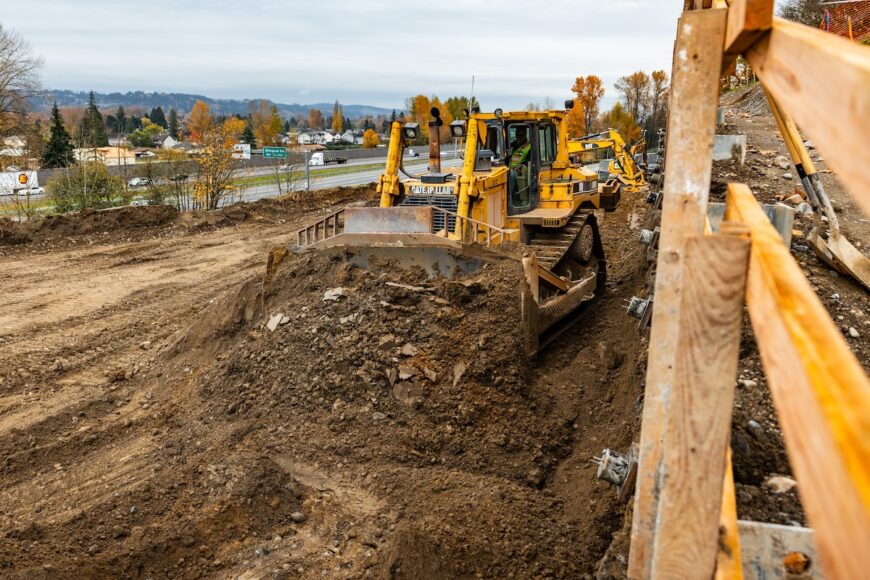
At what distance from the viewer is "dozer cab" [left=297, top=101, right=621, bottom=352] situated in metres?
8.26

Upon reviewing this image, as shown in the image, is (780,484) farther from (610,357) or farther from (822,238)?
(610,357)

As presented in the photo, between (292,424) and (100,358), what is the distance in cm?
421

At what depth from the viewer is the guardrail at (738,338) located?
827mm

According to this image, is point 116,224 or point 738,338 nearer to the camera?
point 738,338

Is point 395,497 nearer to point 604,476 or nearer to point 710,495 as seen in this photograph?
point 604,476

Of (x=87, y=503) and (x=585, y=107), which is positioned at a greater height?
(x=585, y=107)

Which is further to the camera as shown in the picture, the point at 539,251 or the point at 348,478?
the point at 539,251

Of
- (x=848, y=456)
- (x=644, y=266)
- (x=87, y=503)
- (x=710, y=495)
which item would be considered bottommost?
(x=87, y=503)

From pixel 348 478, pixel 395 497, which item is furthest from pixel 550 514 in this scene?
pixel 348 478

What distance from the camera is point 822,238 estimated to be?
6.27 meters

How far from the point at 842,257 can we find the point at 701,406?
497cm

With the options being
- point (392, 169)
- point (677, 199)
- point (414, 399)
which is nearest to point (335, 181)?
point (392, 169)

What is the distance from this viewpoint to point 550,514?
535cm

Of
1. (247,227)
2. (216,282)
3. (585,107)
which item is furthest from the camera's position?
(585,107)
